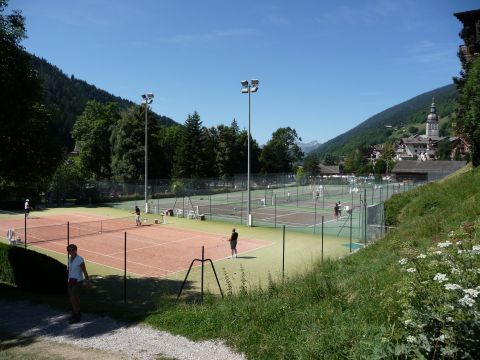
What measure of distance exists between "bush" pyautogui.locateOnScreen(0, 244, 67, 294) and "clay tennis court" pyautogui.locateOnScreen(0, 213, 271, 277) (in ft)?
17.8

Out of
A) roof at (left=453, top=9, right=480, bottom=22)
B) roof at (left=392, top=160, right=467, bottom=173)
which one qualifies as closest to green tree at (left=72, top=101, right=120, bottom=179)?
roof at (left=453, top=9, right=480, bottom=22)

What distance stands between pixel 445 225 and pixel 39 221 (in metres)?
34.1

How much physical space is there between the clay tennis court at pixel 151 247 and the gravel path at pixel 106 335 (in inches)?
339

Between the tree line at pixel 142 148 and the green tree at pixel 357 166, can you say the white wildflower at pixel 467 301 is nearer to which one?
the tree line at pixel 142 148

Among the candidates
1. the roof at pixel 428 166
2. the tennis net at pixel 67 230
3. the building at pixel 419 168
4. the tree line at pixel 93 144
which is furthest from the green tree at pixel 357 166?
the tennis net at pixel 67 230

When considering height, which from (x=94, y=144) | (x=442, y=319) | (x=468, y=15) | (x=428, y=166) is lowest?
(x=442, y=319)

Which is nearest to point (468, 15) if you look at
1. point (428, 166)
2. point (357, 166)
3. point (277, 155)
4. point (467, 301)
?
point (467, 301)

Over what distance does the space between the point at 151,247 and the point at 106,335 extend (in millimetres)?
16938

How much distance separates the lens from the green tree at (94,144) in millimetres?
72062

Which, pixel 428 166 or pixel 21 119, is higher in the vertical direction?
pixel 428 166

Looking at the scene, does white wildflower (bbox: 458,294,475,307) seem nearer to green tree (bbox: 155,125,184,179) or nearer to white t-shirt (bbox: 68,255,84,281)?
white t-shirt (bbox: 68,255,84,281)

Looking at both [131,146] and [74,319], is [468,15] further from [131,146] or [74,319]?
[131,146]

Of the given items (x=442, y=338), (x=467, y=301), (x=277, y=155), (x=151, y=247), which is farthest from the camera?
(x=277, y=155)

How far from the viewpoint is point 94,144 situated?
72375 millimetres
